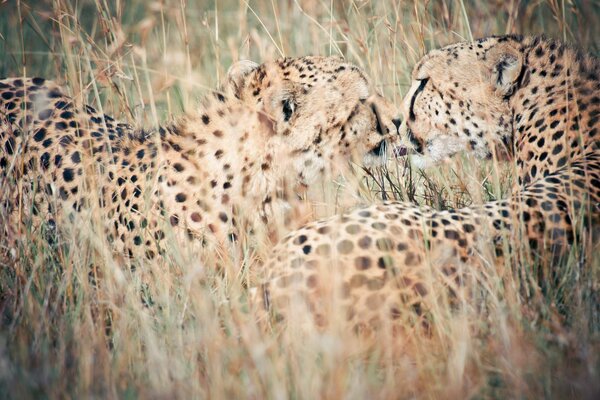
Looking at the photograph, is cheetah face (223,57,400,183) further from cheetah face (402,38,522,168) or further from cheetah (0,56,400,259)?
cheetah face (402,38,522,168)

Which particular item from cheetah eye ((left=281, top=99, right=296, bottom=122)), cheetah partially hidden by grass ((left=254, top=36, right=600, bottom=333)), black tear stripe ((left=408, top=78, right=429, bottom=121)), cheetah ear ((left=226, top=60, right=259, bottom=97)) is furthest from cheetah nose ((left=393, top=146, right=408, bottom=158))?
cheetah ear ((left=226, top=60, right=259, bottom=97))

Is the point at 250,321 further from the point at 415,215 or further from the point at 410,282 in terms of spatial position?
the point at 415,215

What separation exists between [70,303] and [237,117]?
3.11ft

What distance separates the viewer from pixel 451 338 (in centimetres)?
212

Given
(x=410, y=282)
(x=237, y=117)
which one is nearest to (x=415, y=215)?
(x=410, y=282)

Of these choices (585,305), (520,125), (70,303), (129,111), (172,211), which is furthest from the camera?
(129,111)

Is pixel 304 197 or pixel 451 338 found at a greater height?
pixel 304 197

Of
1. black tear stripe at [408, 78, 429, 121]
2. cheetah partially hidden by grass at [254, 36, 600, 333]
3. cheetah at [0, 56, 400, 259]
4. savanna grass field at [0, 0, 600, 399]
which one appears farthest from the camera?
black tear stripe at [408, 78, 429, 121]

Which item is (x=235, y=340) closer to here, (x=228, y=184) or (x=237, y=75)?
(x=228, y=184)

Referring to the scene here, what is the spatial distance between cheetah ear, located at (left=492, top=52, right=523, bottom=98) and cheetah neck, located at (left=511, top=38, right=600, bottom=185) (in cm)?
4

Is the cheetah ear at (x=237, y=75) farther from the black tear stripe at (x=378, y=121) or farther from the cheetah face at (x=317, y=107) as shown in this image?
the black tear stripe at (x=378, y=121)

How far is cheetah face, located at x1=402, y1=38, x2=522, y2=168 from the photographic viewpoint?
3.43 metres

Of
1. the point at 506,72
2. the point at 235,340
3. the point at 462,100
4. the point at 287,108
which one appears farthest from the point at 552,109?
the point at 235,340

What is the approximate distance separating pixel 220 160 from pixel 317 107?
1.33 ft
